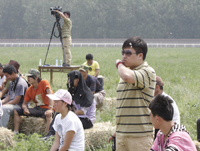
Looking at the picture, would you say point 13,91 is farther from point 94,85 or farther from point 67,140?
point 67,140

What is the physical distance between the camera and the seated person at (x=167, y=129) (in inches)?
94.9

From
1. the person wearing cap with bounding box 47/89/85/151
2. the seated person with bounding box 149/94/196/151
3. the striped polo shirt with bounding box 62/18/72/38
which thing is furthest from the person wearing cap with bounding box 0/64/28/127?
the striped polo shirt with bounding box 62/18/72/38

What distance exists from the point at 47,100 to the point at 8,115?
81 cm

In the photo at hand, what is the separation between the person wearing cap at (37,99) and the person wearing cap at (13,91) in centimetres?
14

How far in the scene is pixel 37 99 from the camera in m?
6.15

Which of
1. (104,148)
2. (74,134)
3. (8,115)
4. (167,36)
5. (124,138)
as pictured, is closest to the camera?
(124,138)

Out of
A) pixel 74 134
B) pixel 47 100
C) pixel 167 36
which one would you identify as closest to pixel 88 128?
pixel 47 100

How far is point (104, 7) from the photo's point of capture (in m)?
65.4

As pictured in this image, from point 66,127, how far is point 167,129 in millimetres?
1707

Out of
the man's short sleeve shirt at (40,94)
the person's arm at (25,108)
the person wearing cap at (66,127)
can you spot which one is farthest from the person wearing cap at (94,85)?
the person wearing cap at (66,127)

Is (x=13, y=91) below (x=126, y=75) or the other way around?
below

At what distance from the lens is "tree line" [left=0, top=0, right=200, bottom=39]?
6206 centimetres

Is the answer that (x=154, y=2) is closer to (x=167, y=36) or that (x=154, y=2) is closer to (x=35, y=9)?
(x=167, y=36)

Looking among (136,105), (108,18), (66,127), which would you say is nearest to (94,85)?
(66,127)
